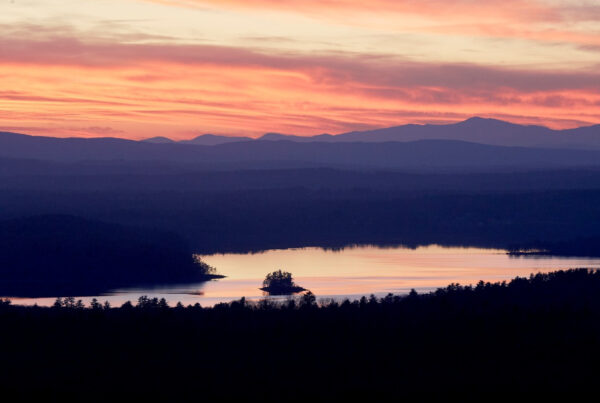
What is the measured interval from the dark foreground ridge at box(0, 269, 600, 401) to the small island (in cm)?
1563

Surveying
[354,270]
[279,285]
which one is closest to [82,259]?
[354,270]

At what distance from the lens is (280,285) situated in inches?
3219

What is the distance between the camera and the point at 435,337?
177 feet

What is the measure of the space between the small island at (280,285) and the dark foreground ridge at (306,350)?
1563 centimetres

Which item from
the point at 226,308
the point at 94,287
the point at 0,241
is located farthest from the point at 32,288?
the point at 226,308

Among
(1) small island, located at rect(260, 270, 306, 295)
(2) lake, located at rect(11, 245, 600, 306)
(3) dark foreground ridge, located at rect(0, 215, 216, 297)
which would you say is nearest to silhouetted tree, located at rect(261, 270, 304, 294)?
(1) small island, located at rect(260, 270, 306, 295)

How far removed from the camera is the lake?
82.1 metres

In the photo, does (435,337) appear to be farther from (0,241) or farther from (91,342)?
(0,241)

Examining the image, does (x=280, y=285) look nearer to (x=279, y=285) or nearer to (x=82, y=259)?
(x=279, y=285)

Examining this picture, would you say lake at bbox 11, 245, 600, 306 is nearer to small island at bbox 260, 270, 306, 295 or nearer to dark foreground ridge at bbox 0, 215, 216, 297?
small island at bbox 260, 270, 306, 295

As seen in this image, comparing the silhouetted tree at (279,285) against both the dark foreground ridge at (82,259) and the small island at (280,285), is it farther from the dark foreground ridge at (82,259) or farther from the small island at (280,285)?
the dark foreground ridge at (82,259)

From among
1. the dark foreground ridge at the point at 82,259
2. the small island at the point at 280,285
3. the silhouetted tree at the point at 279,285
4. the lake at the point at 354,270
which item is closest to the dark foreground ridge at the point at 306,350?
the small island at the point at 280,285

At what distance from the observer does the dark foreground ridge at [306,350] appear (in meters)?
45.4

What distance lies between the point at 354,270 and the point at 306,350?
45.4m
